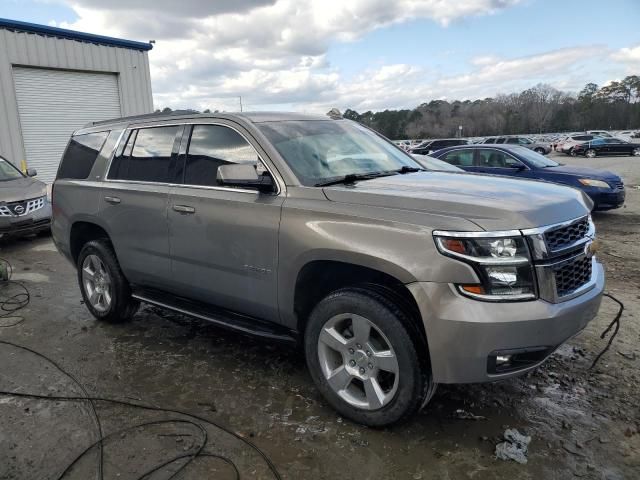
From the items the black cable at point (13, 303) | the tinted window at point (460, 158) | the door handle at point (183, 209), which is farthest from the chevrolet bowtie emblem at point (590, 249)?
the tinted window at point (460, 158)

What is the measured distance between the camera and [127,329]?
4879 millimetres

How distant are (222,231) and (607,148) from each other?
40347 mm

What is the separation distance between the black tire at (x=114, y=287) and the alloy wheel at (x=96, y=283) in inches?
1.8

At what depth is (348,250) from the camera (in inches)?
114

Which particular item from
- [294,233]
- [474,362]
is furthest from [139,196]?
[474,362]

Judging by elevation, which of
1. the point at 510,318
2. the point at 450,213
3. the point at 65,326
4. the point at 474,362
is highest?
the point at 450,213

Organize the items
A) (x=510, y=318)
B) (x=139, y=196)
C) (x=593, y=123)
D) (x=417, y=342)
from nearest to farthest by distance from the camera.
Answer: (x=510, y=318) < (x=417, y=342) < (x=139, y=196) < (x=593, y=123)

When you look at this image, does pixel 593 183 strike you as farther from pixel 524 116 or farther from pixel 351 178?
pixel 524 116

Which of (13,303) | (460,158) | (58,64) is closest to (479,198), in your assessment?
(13,303)

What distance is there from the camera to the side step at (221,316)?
3.45m

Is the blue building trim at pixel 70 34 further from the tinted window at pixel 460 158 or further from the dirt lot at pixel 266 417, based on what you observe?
the dirt lot at pixel 266 417

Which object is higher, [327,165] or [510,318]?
[327,165]

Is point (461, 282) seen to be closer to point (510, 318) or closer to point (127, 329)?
point (510, 318)

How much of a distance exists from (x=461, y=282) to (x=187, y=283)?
7.38 ft
